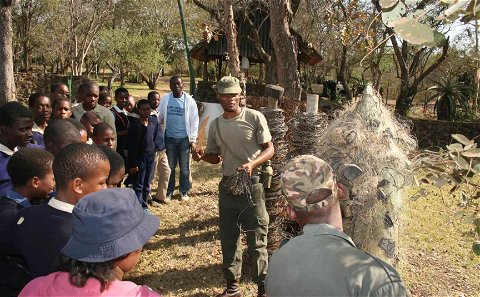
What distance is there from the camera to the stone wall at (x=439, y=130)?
1256 cm

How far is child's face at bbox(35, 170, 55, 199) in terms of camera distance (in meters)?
2.65

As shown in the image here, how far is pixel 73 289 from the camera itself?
149 cm

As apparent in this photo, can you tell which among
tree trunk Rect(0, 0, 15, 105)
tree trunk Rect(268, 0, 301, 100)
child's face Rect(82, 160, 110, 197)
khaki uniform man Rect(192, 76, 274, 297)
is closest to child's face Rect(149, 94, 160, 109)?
tree trunk Rect(268, 0, 301, 100)

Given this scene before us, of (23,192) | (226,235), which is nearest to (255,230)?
(226,235)

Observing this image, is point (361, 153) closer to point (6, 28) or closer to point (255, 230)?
point (255, 230)

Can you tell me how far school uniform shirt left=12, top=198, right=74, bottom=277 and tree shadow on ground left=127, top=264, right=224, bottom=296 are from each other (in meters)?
2.31

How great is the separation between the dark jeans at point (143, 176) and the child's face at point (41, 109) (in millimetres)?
1669

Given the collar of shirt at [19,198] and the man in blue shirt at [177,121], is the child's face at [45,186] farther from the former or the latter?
the man in blue shirt at [177,121]

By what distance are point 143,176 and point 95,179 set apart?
3.44 metres

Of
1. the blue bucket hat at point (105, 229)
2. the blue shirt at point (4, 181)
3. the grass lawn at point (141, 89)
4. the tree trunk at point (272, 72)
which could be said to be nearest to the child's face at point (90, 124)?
the blue shirt at point (4, 181)

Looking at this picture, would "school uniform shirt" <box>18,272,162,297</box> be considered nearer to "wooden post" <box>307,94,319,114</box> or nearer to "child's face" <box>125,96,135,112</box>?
"wooden post" <box>307,94,319,114</box>

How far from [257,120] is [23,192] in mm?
2070

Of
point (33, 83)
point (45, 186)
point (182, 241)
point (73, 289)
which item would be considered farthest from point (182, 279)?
point (33, 83)

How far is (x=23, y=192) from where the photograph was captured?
2605 mm
